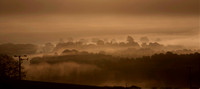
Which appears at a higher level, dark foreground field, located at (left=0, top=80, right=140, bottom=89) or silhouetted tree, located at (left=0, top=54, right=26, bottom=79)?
silhouetted tree, located at (left=0, top=54, right=26, bottom=79)

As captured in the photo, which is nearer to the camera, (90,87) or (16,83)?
(90,87)

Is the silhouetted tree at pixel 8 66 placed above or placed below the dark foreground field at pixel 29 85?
above

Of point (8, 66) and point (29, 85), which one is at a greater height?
point (8, 66)

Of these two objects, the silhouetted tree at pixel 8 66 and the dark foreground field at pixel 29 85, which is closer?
Answer: the dark foreground field at pixel 29 85

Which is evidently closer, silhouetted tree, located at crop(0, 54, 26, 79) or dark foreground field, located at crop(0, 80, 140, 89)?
dark foreground field, located at crop(0, 80, 140, 89)

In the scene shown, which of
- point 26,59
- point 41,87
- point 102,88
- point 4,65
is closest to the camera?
point 102,88

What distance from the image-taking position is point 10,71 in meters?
122

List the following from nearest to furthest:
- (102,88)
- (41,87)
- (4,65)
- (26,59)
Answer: (102,88)
(41,87)
(26,59)
(4,65)

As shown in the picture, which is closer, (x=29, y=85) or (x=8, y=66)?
(x=29, y=85)

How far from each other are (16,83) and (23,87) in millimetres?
2302

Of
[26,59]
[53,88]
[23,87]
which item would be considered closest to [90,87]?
[53,88]

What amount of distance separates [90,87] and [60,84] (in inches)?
250

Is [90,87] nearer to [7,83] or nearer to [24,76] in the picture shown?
[7,83]

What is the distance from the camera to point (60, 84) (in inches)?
2874
